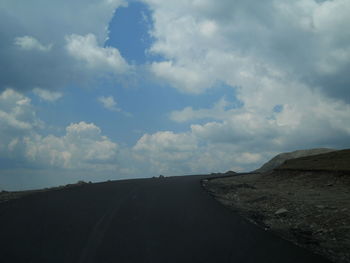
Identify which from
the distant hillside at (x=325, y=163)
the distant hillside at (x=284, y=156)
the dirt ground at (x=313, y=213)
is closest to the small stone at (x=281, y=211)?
the dirt ground at (x=313, y=213)

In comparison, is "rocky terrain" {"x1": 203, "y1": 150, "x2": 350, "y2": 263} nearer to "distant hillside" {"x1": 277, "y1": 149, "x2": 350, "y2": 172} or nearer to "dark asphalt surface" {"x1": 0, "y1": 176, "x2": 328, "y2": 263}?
"distant hillside" {"x1": 277, "y1": 149, "x2": 350, "y2": 172}

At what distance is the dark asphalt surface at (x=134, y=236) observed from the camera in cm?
879

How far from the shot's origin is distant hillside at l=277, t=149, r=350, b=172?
89.2 ft

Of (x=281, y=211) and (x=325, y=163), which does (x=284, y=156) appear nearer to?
(x=325, y=163)

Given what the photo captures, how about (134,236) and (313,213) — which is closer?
(134,236)

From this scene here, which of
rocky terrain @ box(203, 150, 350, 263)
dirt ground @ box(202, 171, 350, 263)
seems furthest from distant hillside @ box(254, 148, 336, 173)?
dirt ground @ box(202, 171, 350, 263)

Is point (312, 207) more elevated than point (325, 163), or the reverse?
point (325, 163)

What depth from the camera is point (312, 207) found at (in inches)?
643

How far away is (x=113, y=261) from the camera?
8.34 meters

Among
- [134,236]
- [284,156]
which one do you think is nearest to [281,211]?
[134,236]

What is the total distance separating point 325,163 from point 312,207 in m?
14.7

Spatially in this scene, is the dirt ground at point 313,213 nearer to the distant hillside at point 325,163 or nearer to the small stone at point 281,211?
the small stone at point 281,211

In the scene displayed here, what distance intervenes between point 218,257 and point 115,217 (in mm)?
5565

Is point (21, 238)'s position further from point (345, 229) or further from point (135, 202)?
point (345, 229)
